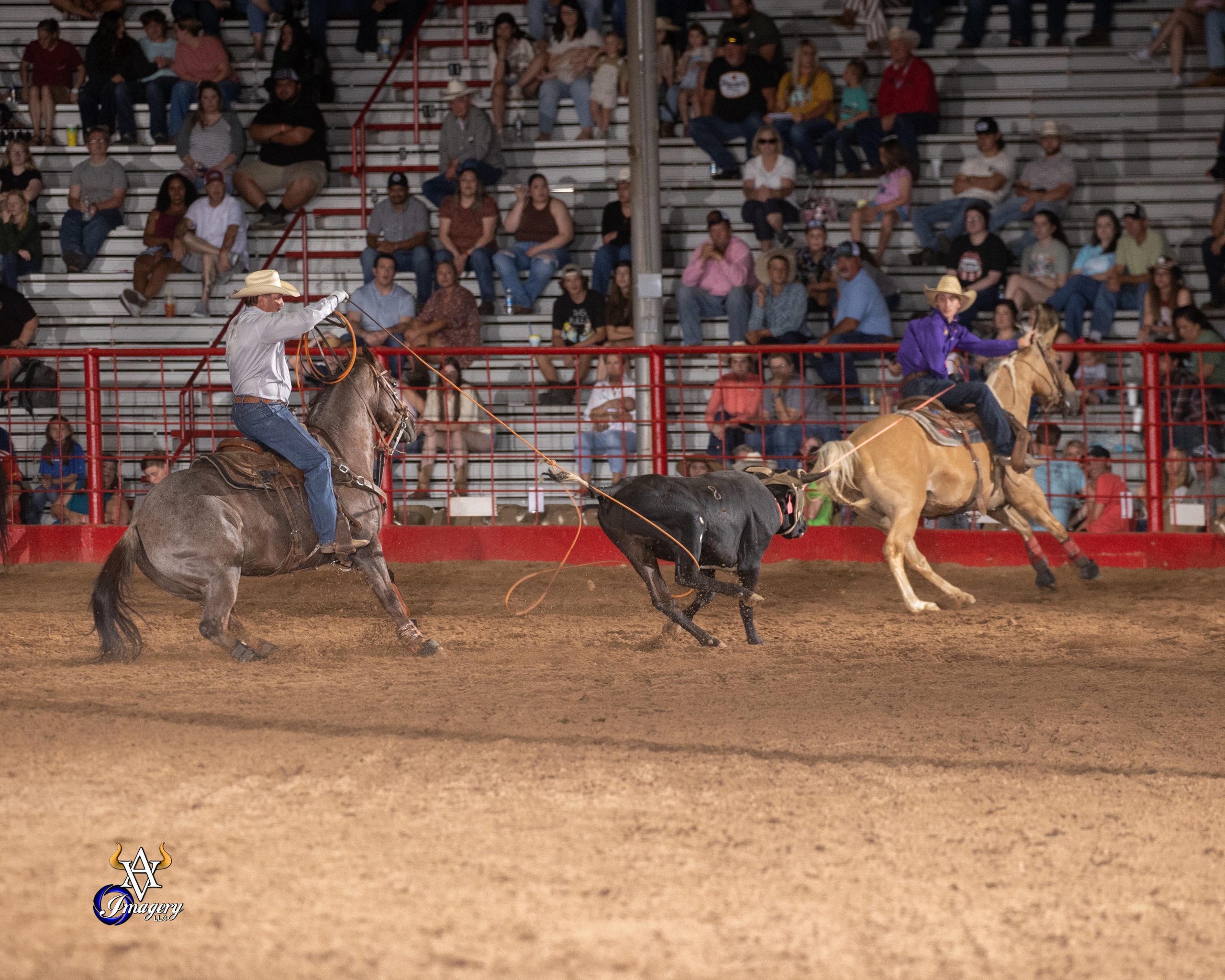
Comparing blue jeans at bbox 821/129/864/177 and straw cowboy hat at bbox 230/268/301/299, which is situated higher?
blue jeans at bbox 821/129/864/177

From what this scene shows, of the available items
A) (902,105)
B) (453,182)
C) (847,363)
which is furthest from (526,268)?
(902,105)

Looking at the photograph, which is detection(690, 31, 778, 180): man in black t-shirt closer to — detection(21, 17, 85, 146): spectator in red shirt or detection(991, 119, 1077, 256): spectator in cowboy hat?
detection(991, 119, 1077, 256): spectator in cowboy hat

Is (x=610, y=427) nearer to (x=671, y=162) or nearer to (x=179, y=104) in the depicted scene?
(x=671, y=162)

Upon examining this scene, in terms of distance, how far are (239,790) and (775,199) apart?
1053cm

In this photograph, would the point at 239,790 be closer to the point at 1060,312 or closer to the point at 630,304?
the point at 630,304

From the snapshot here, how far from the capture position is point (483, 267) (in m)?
13.8

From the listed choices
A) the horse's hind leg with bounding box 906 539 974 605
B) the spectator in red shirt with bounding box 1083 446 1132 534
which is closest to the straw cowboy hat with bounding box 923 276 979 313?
the horse's hind leg with bounding box 906 539 974 605

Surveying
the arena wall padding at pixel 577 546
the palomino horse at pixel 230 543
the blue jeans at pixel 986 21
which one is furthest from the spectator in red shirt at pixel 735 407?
the blue jeans at pixel 986 21

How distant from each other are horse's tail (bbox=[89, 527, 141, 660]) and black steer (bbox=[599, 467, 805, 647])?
2446 millimetres

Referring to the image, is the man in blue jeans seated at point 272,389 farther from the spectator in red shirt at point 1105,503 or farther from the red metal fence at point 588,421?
the spectator in red shirt at point 1105,503

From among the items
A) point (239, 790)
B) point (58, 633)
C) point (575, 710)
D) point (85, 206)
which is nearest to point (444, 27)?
point (85, 206)

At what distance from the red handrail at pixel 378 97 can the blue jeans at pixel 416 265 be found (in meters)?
1.05

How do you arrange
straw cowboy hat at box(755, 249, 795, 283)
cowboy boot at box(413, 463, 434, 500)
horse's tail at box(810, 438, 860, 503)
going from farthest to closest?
straw cowboy hat at box(755, 249, 795, 283)
cowboy boot at box(413, 463, 434, 500)
horse's tail at box(810, 438, 860, 503)

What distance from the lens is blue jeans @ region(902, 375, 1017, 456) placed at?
917cm
